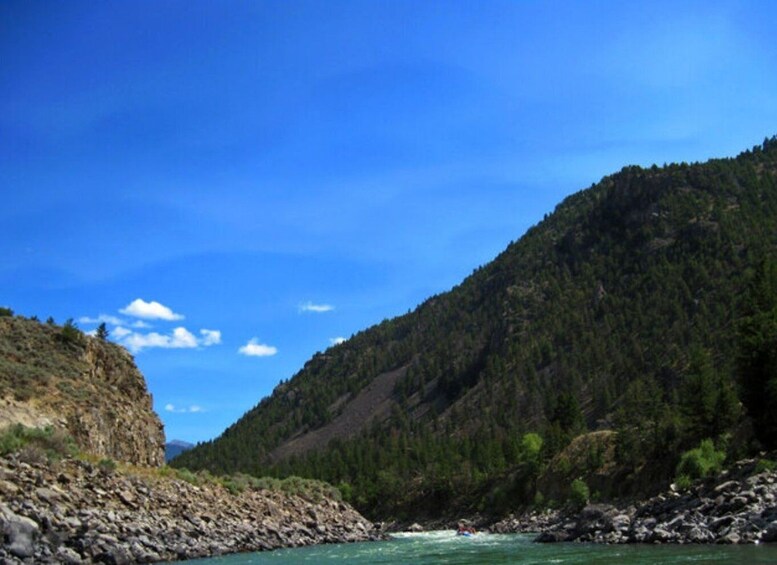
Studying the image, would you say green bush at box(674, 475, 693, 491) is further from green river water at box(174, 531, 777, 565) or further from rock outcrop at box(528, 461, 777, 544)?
green river water at box(174, 531, 777, 565)

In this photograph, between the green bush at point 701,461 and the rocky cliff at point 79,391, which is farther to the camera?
the green bush at point 701,461

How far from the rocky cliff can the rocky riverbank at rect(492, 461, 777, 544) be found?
113 feet

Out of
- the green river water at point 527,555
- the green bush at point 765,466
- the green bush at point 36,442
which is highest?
the green bush at point 36,442

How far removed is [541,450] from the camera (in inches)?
3910

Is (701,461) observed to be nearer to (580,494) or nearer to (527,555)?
(580,494)

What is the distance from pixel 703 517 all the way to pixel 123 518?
28.9m

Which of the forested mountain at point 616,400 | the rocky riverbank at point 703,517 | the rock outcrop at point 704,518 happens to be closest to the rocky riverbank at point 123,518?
the rocky riverbank at point 703,517

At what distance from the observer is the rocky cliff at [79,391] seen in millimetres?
49344

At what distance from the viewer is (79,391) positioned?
183 feet

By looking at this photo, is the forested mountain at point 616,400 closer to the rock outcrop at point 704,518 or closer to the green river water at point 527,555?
the rock outcrop at point 704,518

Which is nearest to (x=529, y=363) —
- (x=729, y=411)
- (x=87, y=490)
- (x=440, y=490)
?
(x=440, y=490)

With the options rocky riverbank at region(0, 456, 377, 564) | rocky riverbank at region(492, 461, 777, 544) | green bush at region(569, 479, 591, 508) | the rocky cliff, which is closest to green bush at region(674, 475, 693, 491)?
rocky riverbank at region(492, 461, 777, 544)

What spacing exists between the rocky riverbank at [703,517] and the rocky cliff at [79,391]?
1353 inches

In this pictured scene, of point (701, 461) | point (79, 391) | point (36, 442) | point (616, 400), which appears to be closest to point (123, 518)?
point (36, 442)
